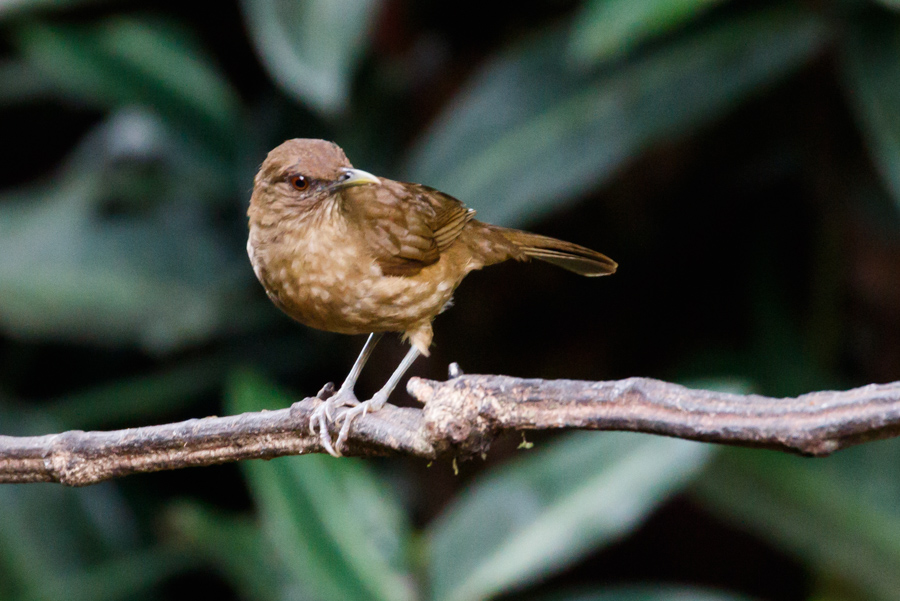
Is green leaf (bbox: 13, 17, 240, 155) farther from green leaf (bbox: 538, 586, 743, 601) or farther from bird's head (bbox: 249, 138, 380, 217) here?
green leaf (bbox: 538, 586, 743, 601)

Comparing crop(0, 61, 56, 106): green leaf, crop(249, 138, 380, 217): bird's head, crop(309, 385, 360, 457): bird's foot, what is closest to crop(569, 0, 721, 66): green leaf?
crop(249, 138, 380, 217): bird's head

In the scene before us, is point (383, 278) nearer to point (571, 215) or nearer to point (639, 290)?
point (571, 215)

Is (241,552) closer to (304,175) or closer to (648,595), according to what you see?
(648,595)

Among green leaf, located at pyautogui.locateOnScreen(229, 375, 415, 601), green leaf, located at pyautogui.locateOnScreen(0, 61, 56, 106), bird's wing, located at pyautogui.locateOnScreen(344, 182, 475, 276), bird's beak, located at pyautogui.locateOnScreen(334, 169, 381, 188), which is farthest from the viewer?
green leaf, located at pyautogui.locateOnScreen(0, 61, 56, 106)

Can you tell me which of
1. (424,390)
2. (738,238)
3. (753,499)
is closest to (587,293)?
(738,238)

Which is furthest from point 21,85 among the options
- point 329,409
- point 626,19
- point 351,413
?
point 351,413

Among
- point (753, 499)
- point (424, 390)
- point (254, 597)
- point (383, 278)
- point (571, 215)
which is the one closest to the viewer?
point (424, 390)

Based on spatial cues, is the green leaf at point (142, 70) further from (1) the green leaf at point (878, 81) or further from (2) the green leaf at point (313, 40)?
(1) the green leaf at point (878, 81)
